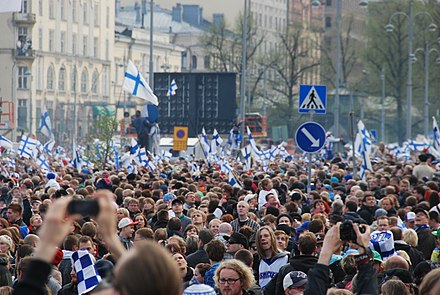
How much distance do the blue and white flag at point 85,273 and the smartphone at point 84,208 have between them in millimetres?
4983

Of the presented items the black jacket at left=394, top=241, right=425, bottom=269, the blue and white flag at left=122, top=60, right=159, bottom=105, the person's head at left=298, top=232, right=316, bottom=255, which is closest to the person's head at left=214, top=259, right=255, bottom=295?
the person's head at left=298, top=232, right=316, bottom=255

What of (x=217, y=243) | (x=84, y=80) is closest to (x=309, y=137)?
(x=217, y=243)

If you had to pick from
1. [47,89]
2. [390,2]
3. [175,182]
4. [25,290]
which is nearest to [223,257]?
[25,290]

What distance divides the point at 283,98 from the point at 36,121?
16868 mm

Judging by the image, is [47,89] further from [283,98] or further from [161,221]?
[161,221]

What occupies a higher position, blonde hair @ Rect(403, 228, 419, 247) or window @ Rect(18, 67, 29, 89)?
window @ Rect(18, 67, 29, 89)

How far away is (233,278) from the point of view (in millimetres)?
9484

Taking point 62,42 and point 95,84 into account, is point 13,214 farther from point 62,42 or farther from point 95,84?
point 95,84

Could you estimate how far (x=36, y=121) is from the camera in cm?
9788

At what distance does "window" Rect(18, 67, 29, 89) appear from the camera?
320 feet

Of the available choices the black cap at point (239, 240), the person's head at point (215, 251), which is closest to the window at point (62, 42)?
the black cap at point (239, 240)

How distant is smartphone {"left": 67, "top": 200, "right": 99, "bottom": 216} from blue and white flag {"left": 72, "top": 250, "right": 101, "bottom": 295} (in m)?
4.98

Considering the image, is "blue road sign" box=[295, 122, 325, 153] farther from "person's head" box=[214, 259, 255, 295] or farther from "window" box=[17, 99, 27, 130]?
"window" box=[17, 99, 27, 130]

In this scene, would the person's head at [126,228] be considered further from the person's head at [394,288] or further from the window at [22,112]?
the window at [22,112]
